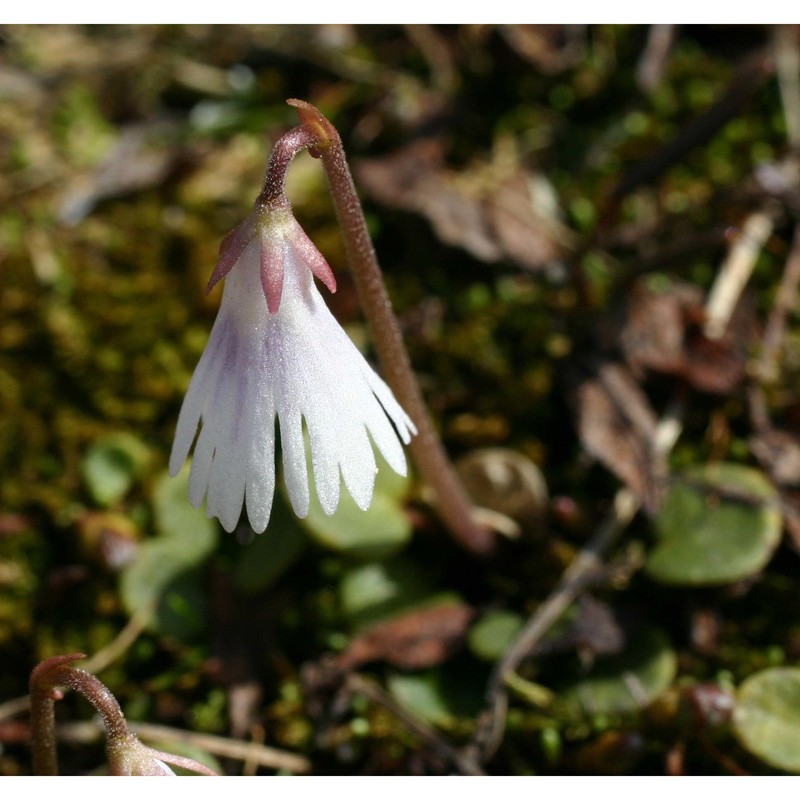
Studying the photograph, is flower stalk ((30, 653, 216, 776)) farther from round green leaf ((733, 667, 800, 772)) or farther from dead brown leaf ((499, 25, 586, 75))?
dead brown leaf ((499, 25, 586, 75))

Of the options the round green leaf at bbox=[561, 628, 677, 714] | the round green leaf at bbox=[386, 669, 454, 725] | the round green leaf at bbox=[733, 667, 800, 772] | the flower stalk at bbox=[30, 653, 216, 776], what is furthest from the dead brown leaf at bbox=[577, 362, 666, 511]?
the flower stalk at bbox=[30, 653, 216, 776]

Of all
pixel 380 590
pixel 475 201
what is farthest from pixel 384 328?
pixel 475 201

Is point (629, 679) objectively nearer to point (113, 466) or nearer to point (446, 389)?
point (446, 389)

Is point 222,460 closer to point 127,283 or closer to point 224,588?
point 224,588

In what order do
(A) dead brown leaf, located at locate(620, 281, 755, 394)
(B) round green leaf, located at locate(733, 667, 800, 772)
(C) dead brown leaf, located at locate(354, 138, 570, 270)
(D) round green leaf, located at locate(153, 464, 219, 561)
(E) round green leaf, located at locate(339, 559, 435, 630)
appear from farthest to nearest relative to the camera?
(C) dead brown leaf, located at locate(354, 138, 570, 270) < (A) dead brown leaf, located at locate(620, 281, 755, 394) < (D) round green leaf, located at locate(153, 464, 219, 561) < (E) round green leaf, located at locate(339, 559, 435, 630) < (B) round green leaf, located at locate(733, 667, 800, 772)

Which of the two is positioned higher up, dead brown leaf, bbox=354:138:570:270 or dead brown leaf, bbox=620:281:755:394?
dead brown leaf, bbox=354:138:570:270

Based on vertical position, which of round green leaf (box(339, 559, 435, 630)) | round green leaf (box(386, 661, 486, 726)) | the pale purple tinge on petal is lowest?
round green leaf (box(386, 661, 486, 726))
